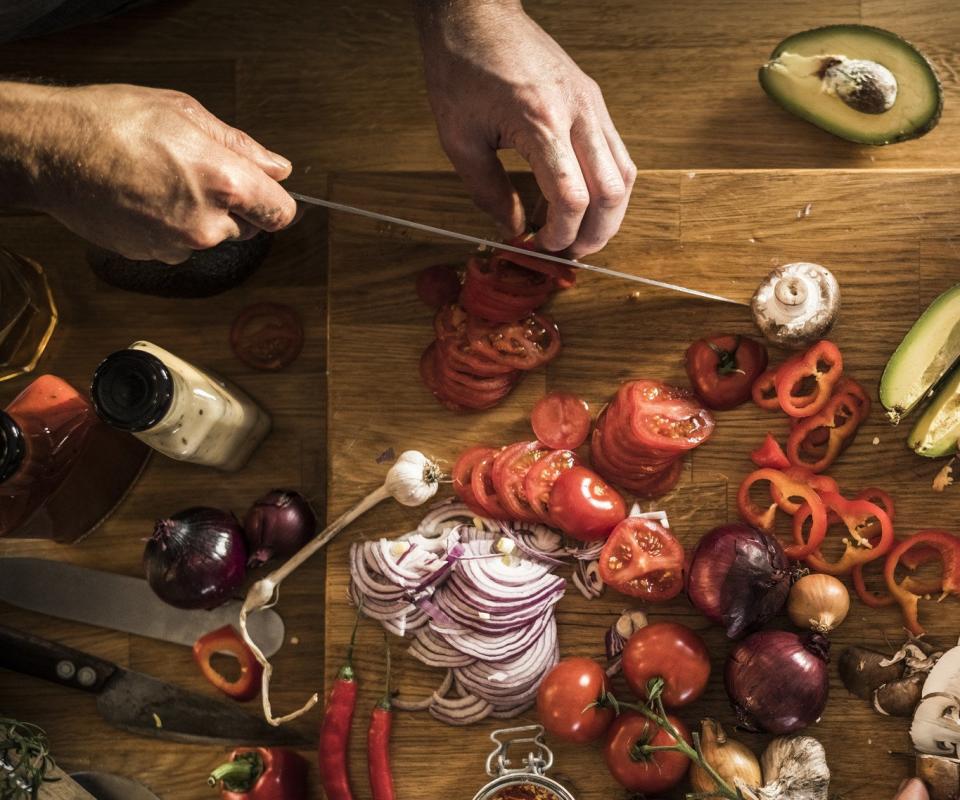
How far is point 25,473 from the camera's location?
→ 6.88ft

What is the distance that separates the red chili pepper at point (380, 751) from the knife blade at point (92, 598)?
314 millimetres

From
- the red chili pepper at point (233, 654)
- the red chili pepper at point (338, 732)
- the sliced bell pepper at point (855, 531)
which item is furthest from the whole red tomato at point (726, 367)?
the red chili pepper at point (233, 654)

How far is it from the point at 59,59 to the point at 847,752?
7.25 ft

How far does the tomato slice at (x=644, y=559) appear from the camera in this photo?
6.82 feet

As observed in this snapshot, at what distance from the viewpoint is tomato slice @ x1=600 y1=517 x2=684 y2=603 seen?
2.08 meters

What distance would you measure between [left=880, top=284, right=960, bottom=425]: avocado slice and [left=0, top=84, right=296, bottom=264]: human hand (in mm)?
1206

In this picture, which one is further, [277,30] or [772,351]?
[277,30]

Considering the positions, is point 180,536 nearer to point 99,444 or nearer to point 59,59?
point 99,444

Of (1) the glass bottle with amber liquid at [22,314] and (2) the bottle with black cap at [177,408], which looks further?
(1) the glass bottle with amber liquid at [22,314]

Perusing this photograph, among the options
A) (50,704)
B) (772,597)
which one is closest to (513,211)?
(772,597)

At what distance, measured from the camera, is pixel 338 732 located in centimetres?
214

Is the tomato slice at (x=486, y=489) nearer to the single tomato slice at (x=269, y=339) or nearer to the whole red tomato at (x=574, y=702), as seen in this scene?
the whole red tomato at (x=574, y=702)

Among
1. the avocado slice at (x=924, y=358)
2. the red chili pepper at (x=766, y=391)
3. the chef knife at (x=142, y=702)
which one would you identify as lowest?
the chef knife at (x=142, y=702)

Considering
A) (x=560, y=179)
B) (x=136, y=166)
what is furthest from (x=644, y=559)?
(x=136, y=166)
